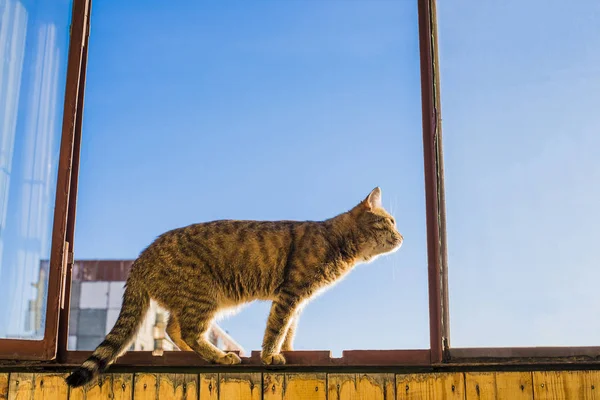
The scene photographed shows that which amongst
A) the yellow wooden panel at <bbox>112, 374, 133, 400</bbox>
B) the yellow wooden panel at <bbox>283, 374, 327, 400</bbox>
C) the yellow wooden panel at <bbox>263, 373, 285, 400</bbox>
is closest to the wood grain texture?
the yellow wooden panel at <bbox>283, 374, 327, 400</bbox>

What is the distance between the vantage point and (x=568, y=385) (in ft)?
9.14

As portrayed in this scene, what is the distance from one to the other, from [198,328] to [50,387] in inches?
27.2

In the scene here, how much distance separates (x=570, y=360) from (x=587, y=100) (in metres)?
1.26

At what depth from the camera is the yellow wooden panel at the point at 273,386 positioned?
9.54ft

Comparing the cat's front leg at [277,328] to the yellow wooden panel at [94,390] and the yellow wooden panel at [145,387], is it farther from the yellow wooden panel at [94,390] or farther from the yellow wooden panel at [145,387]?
the yellow wooden panel at [94,390]

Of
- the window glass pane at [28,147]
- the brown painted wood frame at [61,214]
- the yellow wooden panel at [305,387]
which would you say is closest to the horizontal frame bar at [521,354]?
the yellow wooden panel at [305,387]

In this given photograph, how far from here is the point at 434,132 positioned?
3184 millimetres

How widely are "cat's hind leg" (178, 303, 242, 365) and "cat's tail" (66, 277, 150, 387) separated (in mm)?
202

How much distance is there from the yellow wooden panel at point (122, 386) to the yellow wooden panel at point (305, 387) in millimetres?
669

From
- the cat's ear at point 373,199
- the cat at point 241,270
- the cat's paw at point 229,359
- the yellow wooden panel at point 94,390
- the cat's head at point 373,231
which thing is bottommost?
the yellow wooden panel at point 94,390

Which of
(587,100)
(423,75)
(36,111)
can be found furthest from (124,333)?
(587,100)

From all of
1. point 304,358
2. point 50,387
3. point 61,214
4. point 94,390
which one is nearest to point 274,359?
point 304,358

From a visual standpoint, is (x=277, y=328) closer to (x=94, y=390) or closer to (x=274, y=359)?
(x=274, y=359)

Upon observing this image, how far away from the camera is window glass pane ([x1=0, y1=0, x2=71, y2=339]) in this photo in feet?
10.7
